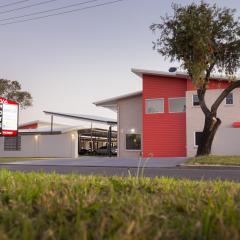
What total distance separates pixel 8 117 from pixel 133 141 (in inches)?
1251

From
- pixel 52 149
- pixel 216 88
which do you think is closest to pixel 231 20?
pixel 216 88

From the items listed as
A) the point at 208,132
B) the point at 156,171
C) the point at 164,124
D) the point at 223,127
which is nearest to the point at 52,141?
the point at 164,124

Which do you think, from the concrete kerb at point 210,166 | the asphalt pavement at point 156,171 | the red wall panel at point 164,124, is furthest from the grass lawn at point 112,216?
the red wall panel at point 164,124

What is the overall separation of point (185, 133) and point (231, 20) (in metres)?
13.7

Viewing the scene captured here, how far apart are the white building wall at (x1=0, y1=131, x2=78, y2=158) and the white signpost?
120ft

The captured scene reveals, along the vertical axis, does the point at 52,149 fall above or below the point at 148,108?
below

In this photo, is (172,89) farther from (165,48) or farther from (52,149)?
(52,149)

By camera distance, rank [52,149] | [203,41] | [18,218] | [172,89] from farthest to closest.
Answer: [52,149]
[172,89]
[203,41]
[18,218]

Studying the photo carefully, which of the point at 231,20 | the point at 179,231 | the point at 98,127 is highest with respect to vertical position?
the point at 231,20

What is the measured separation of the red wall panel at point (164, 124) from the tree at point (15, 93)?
1119 inches

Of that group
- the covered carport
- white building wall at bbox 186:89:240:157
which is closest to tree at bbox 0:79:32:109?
the covered carport

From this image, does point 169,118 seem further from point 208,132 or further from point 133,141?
point 208,132

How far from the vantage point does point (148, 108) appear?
39.6 m

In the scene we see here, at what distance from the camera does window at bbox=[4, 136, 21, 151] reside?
166ft
